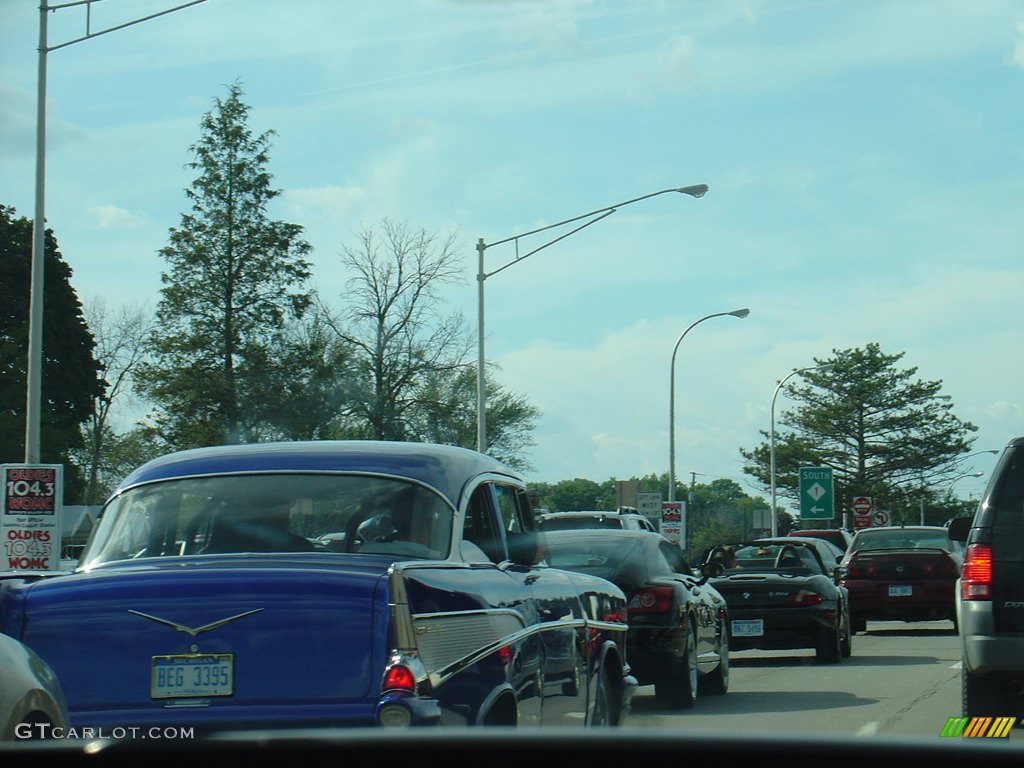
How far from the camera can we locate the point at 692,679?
43.3 ft

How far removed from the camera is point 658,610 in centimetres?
1303

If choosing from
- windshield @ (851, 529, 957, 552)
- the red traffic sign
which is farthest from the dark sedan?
the red traffic sign

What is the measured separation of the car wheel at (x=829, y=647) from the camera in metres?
17.0

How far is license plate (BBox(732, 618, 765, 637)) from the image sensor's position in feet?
55.8

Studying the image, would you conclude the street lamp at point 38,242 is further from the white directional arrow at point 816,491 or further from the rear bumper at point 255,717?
the white directional arrow at point 816,491

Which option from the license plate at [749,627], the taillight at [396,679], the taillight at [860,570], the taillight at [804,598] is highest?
the taillight at [396,679]

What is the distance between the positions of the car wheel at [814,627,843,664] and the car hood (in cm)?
1229

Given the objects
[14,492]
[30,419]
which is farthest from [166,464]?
[30,419]

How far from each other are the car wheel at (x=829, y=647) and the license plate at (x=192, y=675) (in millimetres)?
12518

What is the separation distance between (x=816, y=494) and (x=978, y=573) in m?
43.1

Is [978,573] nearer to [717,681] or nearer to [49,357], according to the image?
[717,681]

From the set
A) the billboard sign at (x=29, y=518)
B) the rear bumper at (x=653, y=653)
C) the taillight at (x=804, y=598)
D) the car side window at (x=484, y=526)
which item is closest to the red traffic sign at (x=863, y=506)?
the taillight at (x=804, y=598)

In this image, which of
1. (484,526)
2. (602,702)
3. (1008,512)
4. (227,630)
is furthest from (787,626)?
(227,630)

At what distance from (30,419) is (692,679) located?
36.3 ft
